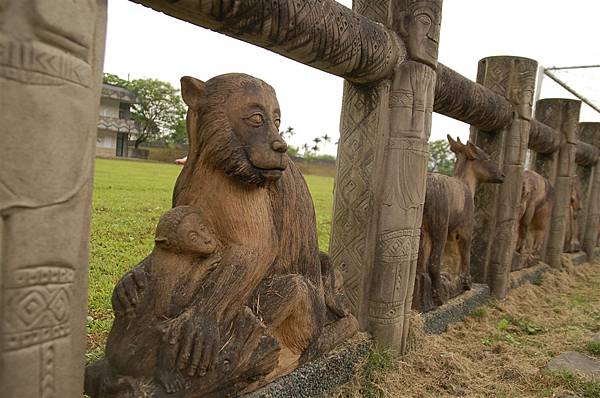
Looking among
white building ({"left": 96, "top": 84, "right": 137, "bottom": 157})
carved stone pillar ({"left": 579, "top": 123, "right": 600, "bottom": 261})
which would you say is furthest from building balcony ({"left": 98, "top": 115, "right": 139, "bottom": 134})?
carved stone pillar ({"left": 579, "top": 123, "right": 600, "bottom": 261})

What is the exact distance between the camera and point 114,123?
28781mm

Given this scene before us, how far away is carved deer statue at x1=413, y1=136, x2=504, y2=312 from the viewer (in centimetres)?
370

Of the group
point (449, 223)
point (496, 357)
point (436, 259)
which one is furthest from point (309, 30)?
point (496, 357)

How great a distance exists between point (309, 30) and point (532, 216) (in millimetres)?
5005

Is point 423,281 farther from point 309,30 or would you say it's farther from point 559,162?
point 559,162

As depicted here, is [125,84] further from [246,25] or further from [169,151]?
[246,25]

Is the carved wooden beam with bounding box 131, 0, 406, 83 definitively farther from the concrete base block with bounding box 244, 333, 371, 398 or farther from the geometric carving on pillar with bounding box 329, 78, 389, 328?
the concrete base block with bounding box 244, 333, 371, 398

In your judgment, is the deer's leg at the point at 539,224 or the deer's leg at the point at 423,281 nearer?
the deer's leg at the point at 423,281

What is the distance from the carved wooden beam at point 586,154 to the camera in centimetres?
728

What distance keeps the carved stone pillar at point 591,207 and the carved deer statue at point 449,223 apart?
15.2 ft

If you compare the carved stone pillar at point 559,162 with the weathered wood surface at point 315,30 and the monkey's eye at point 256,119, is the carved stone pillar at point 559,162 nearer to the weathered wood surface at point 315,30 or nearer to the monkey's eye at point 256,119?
the weathered wood surface at point 315,30

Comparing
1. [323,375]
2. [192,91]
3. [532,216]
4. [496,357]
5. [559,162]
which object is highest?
[559,162]

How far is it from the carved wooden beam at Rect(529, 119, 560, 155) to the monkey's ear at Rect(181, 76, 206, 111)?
4.53 m

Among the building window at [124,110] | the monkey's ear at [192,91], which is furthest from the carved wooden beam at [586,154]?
the building window at [124,110]
